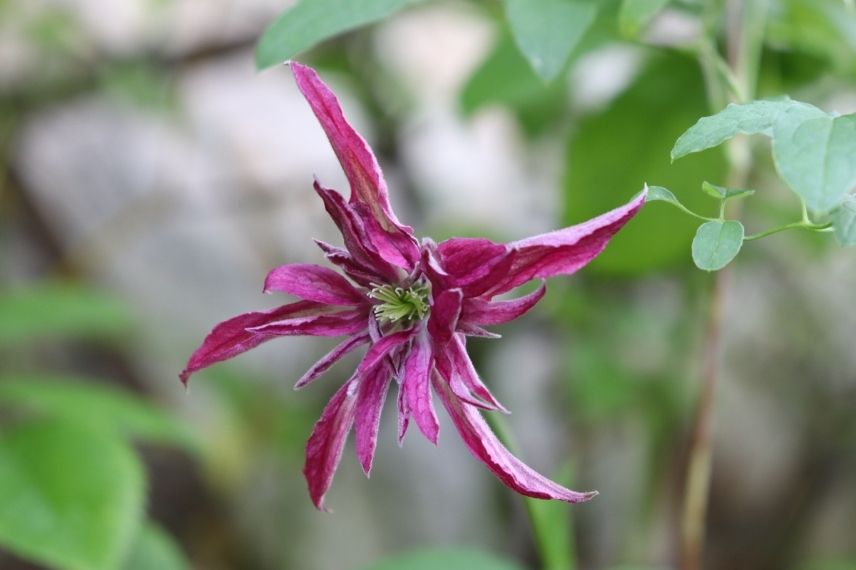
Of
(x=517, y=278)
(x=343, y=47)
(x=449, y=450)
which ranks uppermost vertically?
(x=343, y=47)

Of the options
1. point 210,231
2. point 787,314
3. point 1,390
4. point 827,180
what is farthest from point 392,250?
point 210,231

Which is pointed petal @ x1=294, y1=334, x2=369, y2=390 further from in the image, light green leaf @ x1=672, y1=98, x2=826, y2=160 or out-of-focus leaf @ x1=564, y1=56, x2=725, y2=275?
out-of-focus leaf @ x1=564, y1=56, x2=725, y2=275

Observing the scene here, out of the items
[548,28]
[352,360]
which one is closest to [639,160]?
[548,28]

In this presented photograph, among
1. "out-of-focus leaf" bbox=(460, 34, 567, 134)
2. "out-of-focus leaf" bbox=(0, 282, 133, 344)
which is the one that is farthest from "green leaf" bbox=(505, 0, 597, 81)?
"out-of-focus leaf" bbox=(0, 282, 133, 344)

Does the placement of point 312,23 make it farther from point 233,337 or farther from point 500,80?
point 500,80

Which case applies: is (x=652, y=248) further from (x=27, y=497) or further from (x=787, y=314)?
(x=787, y=314)

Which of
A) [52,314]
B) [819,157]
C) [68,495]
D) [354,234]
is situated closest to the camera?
[819,157]
